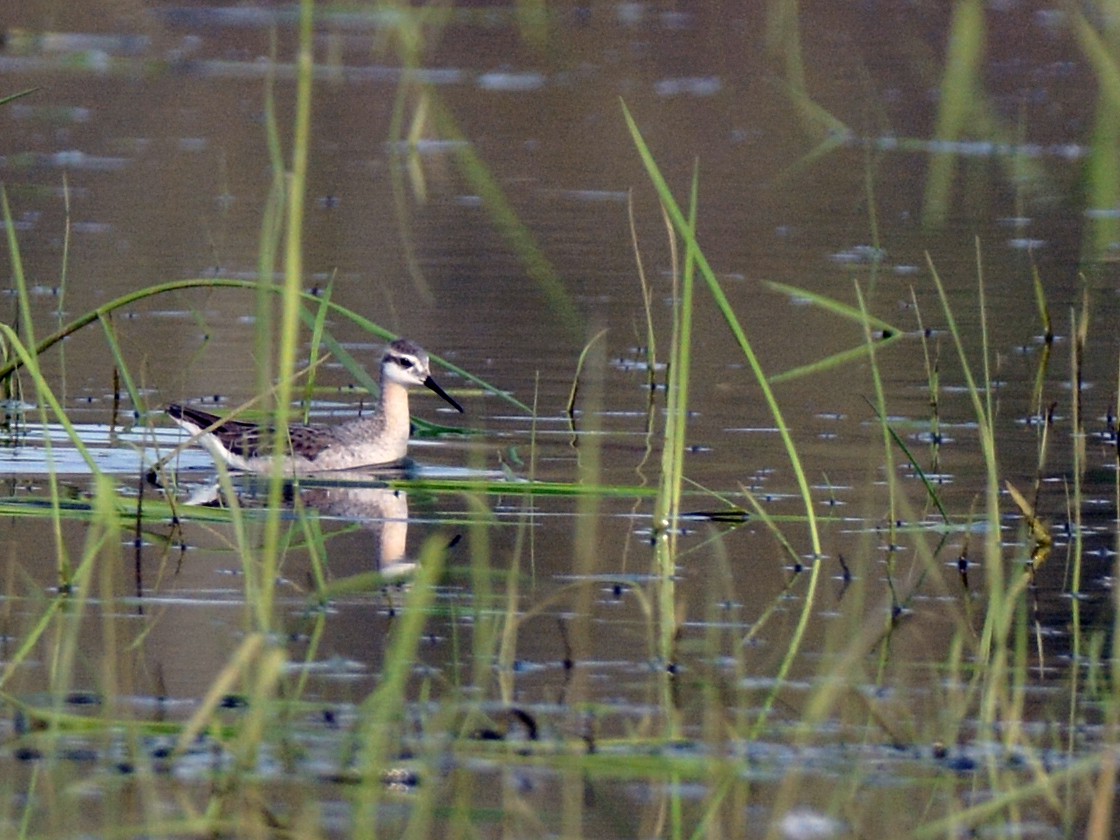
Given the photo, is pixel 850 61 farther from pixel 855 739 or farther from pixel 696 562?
pixel 855 739

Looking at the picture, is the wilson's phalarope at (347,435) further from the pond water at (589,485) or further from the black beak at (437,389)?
the pond water at (589,485)

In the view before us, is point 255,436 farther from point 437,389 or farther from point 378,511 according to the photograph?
point 378,511

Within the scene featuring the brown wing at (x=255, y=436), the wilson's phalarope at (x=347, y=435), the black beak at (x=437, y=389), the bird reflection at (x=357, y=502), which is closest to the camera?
the bird reflection at (x=357, y=502)

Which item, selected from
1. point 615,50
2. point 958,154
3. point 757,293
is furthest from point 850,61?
point 757,293

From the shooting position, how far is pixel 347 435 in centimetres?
881

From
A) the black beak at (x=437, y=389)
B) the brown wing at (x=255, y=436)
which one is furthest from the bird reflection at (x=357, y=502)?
the black beak at (x=437, y=389)

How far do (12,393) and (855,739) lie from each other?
17.7 ft

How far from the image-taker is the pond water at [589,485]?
4.43m

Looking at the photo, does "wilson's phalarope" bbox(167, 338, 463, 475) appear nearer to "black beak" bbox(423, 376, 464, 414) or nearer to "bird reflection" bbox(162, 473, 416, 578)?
"black beak" bbox(423, 376, 464, 414)

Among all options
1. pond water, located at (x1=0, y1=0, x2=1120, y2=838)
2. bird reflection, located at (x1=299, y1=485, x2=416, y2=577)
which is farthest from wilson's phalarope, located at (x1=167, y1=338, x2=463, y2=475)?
bird reflection, located at (x1=299, y1=485, x2=416, y2=577)

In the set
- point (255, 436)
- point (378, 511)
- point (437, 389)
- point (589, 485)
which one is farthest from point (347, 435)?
point (589, 485)

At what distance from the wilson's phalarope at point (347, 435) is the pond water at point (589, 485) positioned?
15 cm

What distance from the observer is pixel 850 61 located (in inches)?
942

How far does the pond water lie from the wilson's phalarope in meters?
0.15
